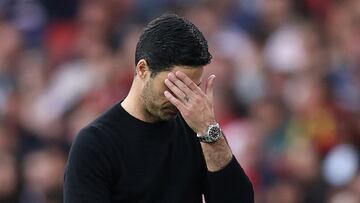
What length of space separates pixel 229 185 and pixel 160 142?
0.34 metres

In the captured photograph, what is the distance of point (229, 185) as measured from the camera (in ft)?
15.3

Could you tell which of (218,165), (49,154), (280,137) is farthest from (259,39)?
(218,165)

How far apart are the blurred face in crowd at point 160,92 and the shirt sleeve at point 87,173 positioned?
0.25 m

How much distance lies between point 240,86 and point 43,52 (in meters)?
2.46

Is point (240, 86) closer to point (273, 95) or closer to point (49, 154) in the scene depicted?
point (273, 95)

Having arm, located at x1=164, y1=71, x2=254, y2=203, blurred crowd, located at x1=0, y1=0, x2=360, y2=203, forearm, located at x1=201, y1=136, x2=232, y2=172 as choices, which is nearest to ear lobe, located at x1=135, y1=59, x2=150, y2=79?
arm, located at x1=164, y1=71, x2=254, y2=203

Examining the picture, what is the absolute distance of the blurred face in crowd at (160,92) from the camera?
457cm

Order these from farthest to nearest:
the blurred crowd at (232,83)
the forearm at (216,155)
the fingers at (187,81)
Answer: the blurred crowd at (232,83), the forearm at (216,155), the fingers at (187,81)

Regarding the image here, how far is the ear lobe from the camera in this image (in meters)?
4.61

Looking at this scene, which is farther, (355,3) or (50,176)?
(355,3)

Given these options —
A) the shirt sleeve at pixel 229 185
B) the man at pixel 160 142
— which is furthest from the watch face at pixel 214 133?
the shirt sleeve at pixel 229 185

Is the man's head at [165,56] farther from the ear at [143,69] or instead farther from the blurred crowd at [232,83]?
the blurred crowd at [232,83]

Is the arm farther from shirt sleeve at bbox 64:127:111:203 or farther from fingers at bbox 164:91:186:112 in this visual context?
shirt sleeve at bbox 64:127:111:203

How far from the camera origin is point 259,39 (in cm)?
1086
